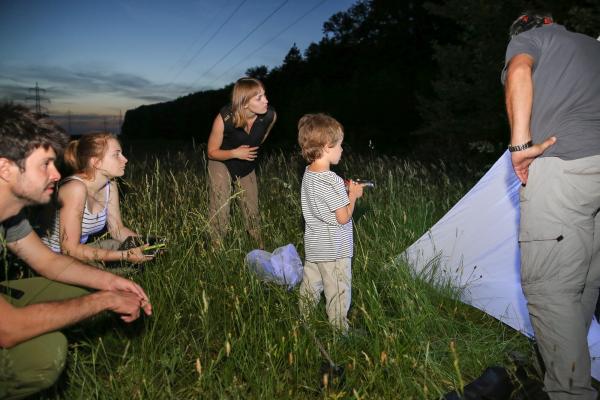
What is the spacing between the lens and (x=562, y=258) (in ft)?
7.13

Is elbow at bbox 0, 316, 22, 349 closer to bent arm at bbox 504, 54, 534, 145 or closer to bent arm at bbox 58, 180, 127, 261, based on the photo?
bent arm at bbox 58, 180, 127, 261

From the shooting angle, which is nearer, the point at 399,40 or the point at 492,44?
the point at 492,44

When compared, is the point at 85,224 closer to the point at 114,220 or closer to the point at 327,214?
the point at 114,220

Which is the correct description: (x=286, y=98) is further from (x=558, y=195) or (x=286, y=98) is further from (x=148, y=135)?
(x=148, y=135)

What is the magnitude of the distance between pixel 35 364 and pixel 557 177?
223 centimetres

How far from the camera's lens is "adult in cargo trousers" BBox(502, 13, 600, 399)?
214cm

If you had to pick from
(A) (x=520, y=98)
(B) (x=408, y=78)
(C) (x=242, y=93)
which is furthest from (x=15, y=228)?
(B) (x=408, y=78)

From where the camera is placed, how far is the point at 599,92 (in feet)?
7.33

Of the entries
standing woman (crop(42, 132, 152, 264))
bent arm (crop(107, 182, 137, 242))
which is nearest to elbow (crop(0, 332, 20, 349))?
standing woman (crop(42, 132, 152, 264))

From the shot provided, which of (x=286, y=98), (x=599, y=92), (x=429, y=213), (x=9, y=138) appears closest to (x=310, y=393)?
(x=9, y=138)

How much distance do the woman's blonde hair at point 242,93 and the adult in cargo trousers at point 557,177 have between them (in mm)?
2287

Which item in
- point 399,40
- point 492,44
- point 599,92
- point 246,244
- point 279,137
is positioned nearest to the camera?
point 599,92

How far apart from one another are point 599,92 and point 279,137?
27226 millimetres

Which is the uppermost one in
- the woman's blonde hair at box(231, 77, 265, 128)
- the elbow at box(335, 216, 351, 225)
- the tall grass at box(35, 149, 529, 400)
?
the woman's blonde hair at box(231, 77, 265, 128)
